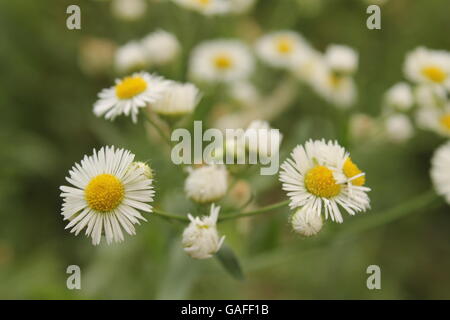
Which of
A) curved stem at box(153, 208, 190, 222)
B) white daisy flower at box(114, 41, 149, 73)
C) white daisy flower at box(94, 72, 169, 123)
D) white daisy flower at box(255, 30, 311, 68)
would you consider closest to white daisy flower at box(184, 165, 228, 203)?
curved stem at box(153, 208, 190, 222)

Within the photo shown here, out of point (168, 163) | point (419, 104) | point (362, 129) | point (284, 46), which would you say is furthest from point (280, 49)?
point (168, 163)

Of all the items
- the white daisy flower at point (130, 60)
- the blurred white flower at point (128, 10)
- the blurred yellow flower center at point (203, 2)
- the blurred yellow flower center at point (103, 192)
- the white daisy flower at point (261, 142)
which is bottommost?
the blurred yellow flower center at point (103, 192)

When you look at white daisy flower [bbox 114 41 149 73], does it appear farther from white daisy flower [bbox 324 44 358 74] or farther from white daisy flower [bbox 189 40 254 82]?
white daisy flower [bbox 324 44 358 74]

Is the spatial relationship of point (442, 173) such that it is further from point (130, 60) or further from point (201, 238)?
point (130, 60)

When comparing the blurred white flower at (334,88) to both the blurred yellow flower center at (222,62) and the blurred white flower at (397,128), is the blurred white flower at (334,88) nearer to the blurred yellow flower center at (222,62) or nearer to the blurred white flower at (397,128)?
the blurred white flower at (397,128)

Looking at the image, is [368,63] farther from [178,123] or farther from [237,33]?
[178,123]

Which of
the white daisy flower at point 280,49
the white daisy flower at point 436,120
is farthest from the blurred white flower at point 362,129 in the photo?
the white daisy flower at point 280,49
